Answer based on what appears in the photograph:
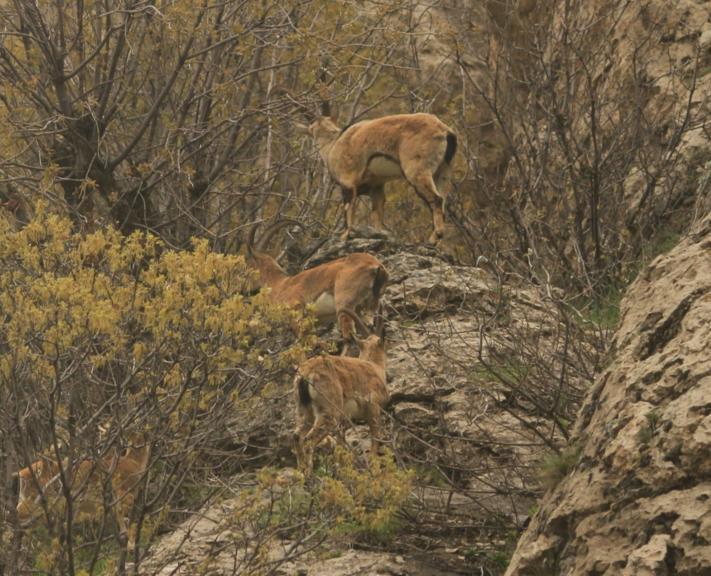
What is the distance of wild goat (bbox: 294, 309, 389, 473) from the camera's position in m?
11.2

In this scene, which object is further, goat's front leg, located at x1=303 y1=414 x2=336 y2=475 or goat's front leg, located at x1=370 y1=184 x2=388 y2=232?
goat's front leg, located at x1=370 y1=184 x2=388 y2=232

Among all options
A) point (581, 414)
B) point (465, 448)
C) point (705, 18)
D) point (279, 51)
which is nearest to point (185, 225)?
point (279, 51)

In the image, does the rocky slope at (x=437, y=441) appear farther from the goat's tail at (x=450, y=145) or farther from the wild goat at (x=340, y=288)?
the goat's tail at (x=450, y=145)

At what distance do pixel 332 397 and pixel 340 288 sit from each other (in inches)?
86.4

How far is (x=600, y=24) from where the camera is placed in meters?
17.8

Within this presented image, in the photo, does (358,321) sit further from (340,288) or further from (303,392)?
(303,392)

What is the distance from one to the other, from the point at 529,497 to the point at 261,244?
5530 mm

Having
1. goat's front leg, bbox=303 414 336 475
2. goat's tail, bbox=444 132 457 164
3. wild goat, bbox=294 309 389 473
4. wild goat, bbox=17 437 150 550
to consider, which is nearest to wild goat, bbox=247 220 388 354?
wild goat, bbox=294 309 389 473

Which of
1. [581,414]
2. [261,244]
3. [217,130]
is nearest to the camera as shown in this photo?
[581,414]

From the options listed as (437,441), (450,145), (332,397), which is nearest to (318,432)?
(332,397)

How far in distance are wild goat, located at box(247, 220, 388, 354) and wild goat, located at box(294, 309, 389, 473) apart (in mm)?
1302

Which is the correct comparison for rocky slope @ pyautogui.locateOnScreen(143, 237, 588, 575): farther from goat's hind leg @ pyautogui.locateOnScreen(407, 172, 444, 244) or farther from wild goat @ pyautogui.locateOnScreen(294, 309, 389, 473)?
goat's hind leg @ pyautogui.locateOnScreen(407, 172, 444, 244)

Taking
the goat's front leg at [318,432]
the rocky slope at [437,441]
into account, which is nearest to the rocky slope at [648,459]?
the rocky slope at [437,441]

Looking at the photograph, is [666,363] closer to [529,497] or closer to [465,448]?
[529,497]
